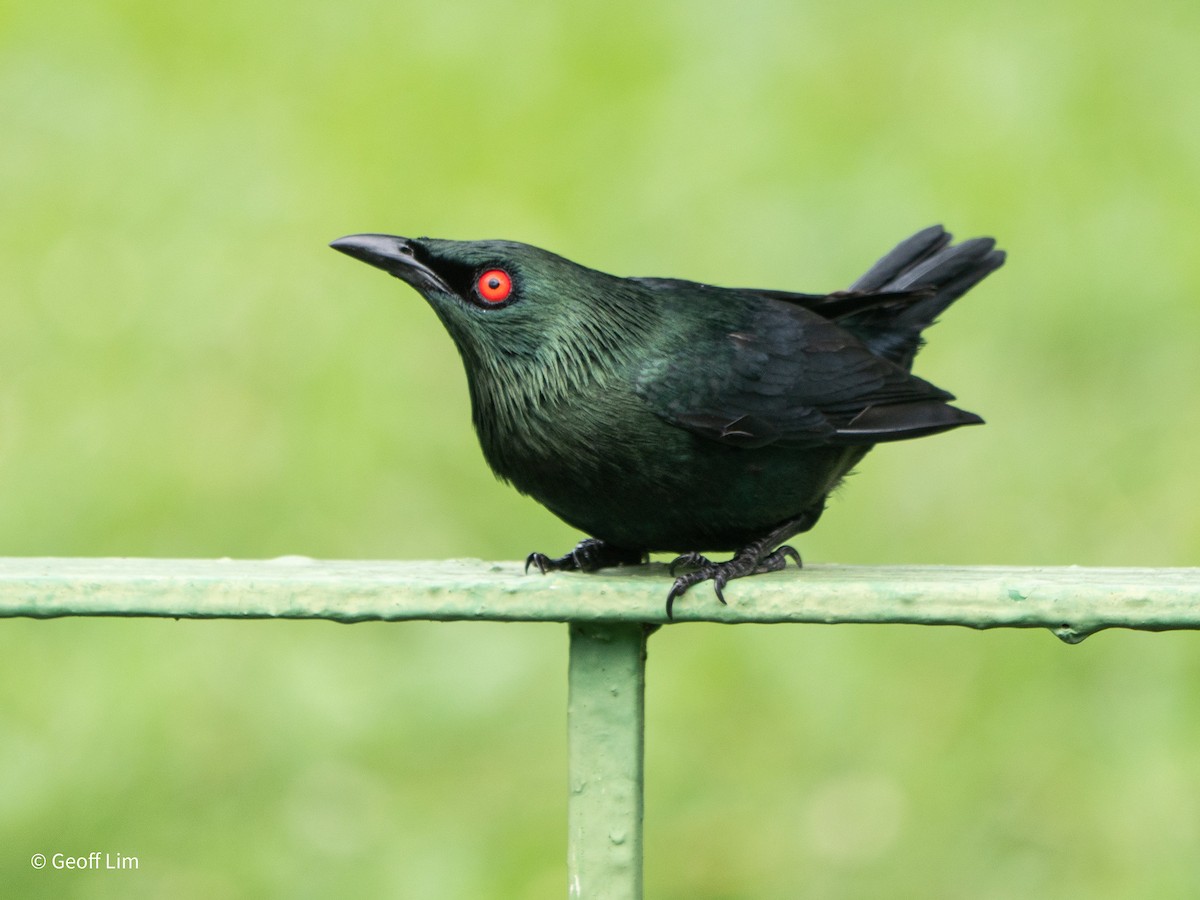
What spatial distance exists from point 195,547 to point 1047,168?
4158 millimetres

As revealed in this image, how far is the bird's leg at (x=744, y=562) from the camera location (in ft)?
11.2

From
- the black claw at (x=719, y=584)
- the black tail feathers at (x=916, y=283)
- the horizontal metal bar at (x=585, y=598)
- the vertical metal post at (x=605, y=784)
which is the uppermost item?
the black tail feathers at (x=916, y=283)

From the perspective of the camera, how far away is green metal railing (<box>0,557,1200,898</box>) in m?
3.18

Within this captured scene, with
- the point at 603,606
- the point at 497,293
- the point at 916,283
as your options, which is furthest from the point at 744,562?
the point at 916,283

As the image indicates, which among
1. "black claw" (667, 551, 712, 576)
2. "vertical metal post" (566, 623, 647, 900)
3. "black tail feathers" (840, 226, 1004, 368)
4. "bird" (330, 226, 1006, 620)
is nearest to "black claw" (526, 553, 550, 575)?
"bird" (330, 226, 1006, 620)

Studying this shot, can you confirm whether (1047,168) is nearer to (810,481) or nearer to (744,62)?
(744,62)

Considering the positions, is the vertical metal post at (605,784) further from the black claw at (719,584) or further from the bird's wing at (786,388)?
the bird's wing at (786,388)

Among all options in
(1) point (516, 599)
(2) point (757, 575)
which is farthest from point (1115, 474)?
(1) point (516, 599)

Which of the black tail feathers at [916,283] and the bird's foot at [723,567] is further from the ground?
the black tail feathers at [916,283]

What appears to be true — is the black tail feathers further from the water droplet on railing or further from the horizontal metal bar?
the water droplet on railing

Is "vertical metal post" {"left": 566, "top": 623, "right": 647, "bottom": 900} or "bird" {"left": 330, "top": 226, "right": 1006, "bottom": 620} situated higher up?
"bird" {"left": 330, "top": 226, "right": 1006, "bottom": 620}

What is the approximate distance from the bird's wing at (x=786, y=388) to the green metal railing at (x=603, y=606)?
555 mm

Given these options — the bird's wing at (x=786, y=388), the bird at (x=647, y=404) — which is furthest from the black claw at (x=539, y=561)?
the bird's wing at (x=786, y=388)

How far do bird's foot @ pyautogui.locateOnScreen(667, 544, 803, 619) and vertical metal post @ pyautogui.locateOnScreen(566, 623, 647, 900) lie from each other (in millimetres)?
190
